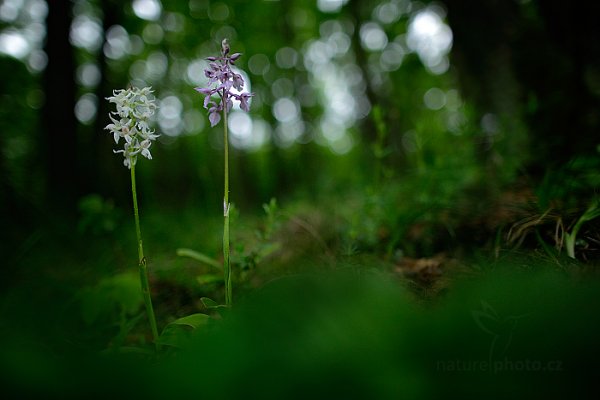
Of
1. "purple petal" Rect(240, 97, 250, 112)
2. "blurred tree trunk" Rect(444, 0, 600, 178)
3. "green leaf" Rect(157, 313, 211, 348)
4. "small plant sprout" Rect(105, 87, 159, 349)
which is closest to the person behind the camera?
"green leaf" Rect(157, 313, 211, 348)

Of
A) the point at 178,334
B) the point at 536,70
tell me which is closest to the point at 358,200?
the point at 536,70

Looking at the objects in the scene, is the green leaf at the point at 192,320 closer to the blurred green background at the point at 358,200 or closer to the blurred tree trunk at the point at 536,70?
the blurred green background at the point at 358,200

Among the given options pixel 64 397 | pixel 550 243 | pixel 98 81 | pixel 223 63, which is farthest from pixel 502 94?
pixel 98 81

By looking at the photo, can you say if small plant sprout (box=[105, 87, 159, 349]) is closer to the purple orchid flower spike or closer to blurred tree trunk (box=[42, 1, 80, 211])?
the purple orchid flower spike

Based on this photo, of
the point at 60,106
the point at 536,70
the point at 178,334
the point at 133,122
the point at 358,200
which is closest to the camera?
the point at 178,334

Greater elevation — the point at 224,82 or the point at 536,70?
the point at 536,70

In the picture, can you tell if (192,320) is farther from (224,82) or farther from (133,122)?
(224,82)

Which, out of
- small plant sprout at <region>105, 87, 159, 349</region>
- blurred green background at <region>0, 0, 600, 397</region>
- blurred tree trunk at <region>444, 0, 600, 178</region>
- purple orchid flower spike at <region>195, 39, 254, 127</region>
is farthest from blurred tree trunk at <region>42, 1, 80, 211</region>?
blurred tree trunk at <region>444, 0, 600, 178</region>

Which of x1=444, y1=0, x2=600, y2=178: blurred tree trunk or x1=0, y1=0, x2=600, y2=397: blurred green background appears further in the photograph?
x1=444, y1=0, x2=600, y2=178: blurred tree trunk

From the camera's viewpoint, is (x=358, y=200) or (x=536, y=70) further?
(x=358, y=200)
